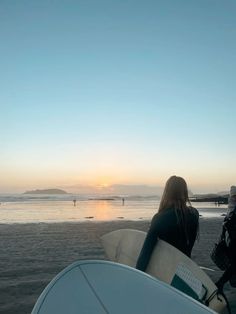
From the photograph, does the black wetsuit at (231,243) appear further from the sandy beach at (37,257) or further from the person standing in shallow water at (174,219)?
the person standing in shallow water at (174,219)

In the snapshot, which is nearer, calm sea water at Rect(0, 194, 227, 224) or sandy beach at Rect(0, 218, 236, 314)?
sandy beach at Rect(0, 218, 236, 314)

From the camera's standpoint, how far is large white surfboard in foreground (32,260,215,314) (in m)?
3.98

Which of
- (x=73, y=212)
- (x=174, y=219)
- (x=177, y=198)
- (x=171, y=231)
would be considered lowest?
(x=73, y=212)

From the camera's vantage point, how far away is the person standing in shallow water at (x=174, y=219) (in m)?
4.89

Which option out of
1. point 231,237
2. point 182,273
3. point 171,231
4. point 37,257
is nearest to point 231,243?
point 231,237

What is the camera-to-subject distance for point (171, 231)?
498cm

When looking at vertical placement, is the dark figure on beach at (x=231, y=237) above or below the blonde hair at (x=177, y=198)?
below

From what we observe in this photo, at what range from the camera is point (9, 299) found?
22.8 ft

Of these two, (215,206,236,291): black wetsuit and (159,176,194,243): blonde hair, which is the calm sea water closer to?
(215,206,236,291): black wetsuit

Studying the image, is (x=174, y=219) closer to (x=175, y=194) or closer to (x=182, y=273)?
(x=175, y=194)

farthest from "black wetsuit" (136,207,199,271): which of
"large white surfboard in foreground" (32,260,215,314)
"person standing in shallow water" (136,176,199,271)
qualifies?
"large white surfboard in foreground" (32,260,215,314)

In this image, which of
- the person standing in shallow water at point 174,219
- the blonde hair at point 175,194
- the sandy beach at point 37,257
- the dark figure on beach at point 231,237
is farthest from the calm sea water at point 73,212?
the blonde hair at point 175,194

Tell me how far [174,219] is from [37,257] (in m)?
6.82

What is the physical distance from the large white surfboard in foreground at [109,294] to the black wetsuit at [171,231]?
0.73 metres
